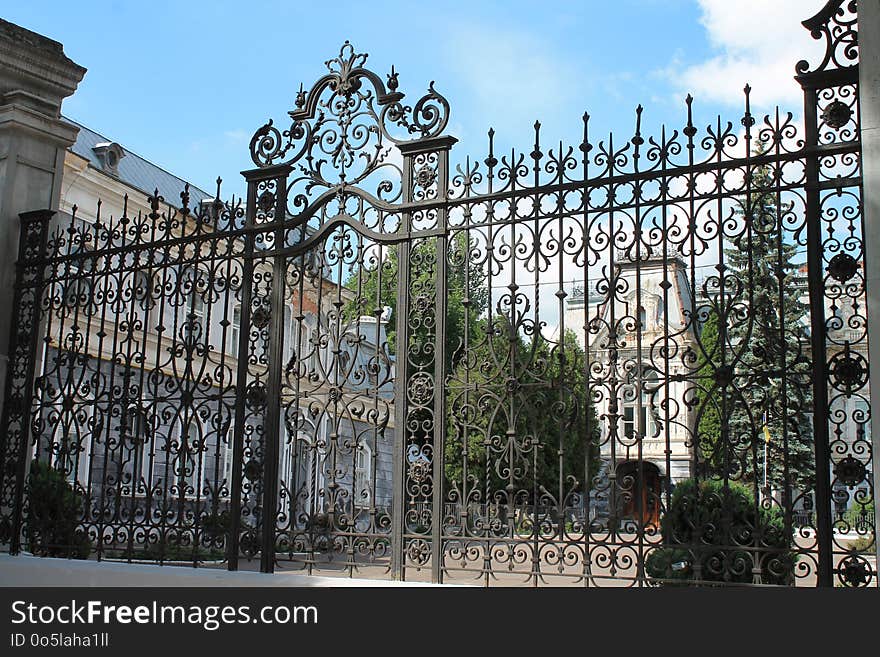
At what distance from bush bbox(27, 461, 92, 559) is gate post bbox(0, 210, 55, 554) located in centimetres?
10

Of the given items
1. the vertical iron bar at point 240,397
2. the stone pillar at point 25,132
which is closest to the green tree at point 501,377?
the vertical iron bar at point 240,397

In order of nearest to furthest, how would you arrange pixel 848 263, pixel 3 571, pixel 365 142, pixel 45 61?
pixel 848 263 → pixel 365 142 → pixel 3 571 → pixel 45 61

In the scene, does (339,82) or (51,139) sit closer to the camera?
(339,82)

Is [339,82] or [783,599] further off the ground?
[339,82]

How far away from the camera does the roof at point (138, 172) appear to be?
18125 mm

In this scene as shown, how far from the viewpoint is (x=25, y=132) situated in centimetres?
761

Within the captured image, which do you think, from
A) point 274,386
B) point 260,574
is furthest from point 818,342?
point 260,574

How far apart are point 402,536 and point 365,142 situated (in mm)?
2709

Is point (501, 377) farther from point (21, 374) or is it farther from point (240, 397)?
point (21, 374)

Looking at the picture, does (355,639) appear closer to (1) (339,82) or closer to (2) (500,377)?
(2) (500,377)

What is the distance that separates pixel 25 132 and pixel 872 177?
657 cm

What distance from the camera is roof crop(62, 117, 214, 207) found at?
18.1 metres

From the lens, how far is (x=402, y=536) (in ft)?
18.3

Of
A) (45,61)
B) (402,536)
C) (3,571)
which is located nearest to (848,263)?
(402,536)
